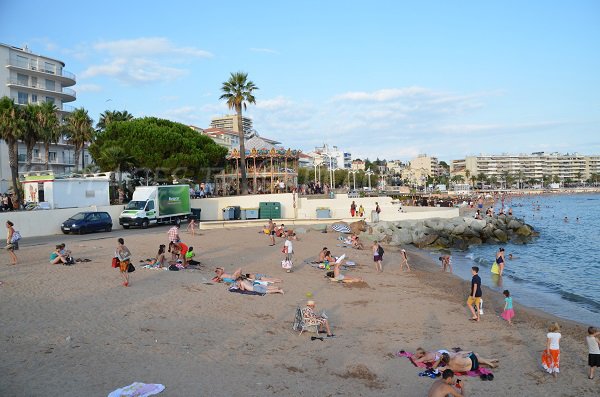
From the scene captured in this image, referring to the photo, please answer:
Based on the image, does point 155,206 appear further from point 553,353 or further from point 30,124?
point 553,353

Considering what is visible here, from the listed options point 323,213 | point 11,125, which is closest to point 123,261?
point 323,213

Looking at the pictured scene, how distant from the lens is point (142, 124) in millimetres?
43188

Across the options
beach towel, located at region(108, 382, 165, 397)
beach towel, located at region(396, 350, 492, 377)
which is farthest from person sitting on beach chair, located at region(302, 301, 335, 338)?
beach towel, located at region(108, 382, 165, 397)

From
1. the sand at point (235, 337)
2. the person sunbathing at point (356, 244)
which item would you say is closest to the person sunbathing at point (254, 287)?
the sand at point (235, 337)

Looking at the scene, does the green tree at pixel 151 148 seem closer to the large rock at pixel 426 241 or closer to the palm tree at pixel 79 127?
the palm tree at pixel 79 127

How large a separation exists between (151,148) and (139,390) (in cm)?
3757

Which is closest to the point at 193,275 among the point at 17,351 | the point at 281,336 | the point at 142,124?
the point at 281,336

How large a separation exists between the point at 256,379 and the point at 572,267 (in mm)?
24290

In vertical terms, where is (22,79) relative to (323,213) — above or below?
above

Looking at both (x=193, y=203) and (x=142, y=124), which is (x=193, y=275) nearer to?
(x=193, y=203)

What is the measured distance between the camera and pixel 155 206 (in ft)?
109

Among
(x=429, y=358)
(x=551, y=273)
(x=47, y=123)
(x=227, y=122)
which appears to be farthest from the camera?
(x=227, y=122)

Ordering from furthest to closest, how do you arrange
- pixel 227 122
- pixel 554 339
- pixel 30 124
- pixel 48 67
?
pixel 227 122 → pixel 48 67 → pixel 30 124 → pixel 554 339

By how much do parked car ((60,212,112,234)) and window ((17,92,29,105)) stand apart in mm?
37969
